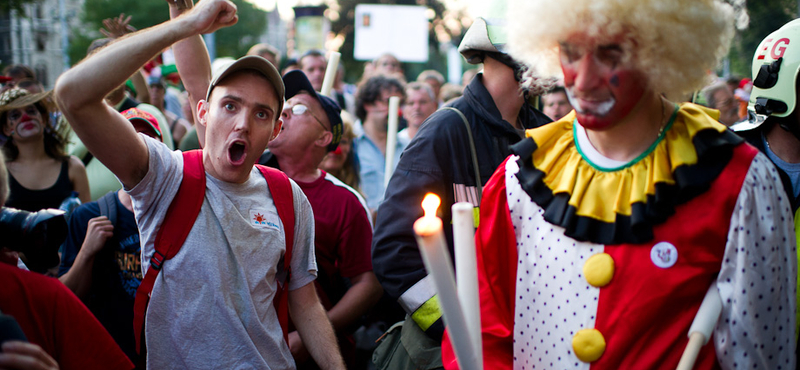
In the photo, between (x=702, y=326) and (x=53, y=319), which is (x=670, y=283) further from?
(x=53, y=319)

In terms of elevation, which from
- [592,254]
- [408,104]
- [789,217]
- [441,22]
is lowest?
[441,22]

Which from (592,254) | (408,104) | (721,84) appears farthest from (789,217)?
(721,84)

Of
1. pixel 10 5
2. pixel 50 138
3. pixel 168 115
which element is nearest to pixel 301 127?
pixel 50 138

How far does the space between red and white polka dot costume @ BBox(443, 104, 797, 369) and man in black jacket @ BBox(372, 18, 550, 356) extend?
58cm

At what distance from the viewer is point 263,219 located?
2.51 metres

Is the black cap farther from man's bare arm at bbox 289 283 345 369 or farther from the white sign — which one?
the white sign

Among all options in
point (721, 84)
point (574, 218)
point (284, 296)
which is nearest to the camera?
point (574, 218)

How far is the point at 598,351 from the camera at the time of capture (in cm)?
194

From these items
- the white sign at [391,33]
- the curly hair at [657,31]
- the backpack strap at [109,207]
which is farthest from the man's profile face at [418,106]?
the white sign at [391,33]

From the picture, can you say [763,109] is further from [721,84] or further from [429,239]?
[721,84]

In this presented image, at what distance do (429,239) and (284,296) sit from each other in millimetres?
1646

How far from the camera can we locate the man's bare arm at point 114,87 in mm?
1926

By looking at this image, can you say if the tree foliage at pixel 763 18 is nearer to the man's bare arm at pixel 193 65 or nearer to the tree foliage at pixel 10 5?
the man's bare arm at pixel 193 65

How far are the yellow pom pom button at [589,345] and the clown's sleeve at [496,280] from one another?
0.94ft
